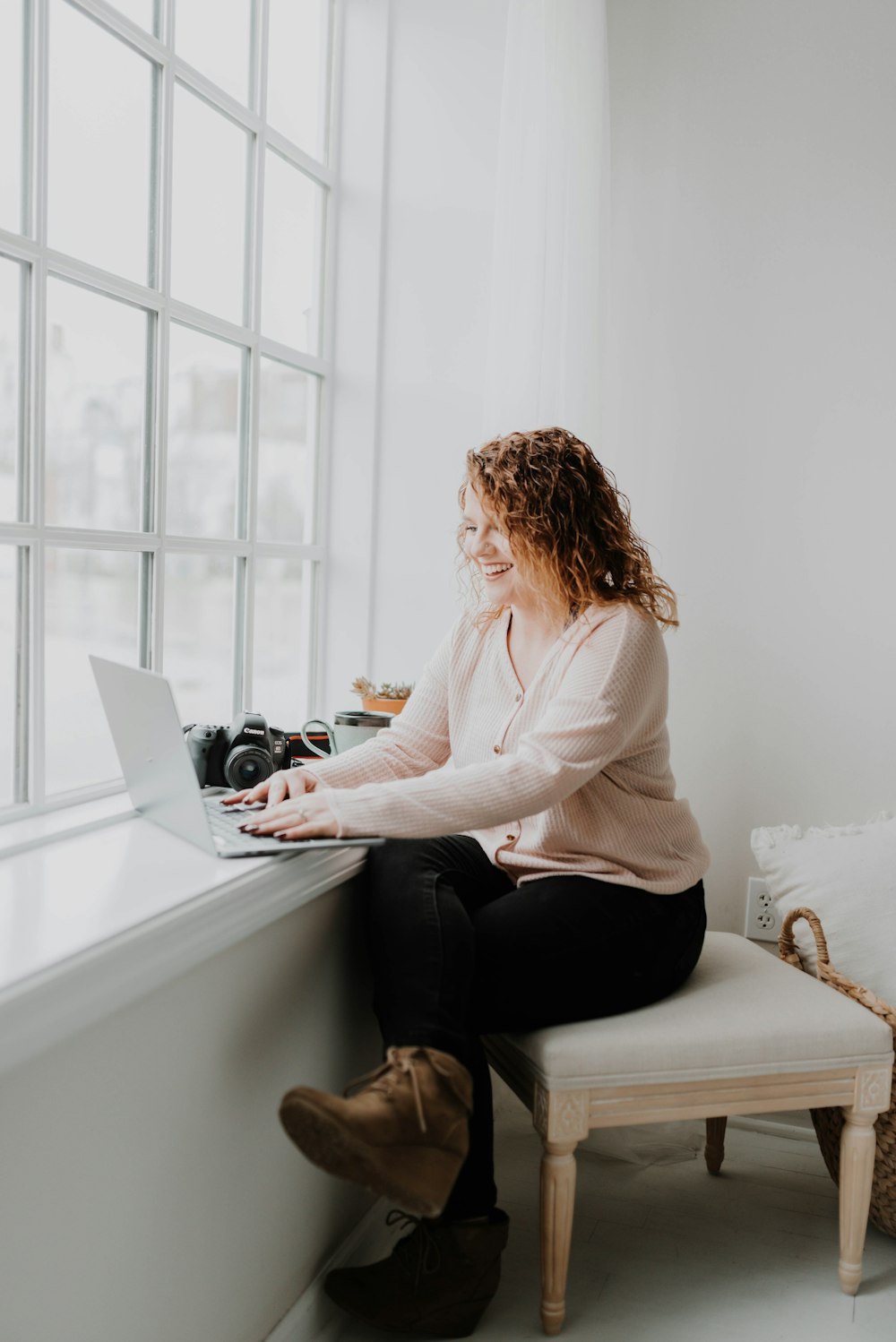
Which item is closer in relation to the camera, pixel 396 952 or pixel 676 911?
pixel 396 952

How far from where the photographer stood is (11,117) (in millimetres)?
1413

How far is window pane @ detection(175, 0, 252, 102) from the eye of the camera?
1773mm

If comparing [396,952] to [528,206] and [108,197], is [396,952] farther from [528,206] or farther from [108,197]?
[528,206]

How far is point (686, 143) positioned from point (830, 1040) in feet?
5.35

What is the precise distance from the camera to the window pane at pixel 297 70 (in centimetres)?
208

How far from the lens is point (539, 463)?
1.67 metres

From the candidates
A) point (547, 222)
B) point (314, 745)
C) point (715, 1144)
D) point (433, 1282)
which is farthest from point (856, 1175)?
point (547, 222)

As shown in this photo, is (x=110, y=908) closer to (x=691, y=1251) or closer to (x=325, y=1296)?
(x=325, y=1296)

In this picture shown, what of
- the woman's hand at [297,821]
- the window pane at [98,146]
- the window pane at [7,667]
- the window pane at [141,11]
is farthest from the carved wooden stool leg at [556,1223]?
the window pane at [141,11]

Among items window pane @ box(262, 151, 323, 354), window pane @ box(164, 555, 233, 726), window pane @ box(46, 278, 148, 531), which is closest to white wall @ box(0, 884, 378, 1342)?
window pane @ box(164, 555, 233, 726)

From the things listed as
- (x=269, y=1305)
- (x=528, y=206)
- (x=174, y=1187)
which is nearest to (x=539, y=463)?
(x=528, y=206)

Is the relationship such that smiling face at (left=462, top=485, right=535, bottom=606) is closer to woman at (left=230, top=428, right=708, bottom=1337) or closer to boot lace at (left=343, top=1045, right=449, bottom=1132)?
woman at (left=230, top=428, right=708, bottom=1337)

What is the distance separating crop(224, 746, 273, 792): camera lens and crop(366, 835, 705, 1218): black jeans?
0.24m

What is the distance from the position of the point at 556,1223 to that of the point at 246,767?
74 centimetres
